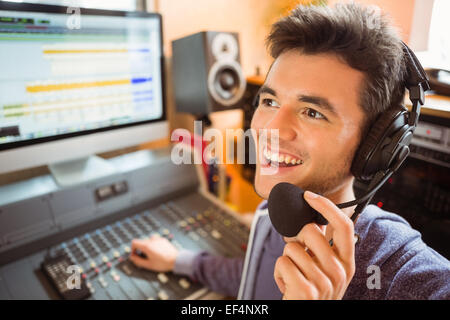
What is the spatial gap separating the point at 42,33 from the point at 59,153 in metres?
0.36

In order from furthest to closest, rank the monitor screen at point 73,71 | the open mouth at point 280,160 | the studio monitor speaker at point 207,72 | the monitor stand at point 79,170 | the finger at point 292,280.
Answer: the studio monitor speaker at point 207,72
the monitor stand at point 79,170
the monitor screen at point 73,71
the open mouth at point 280,160
the finger at point 292,280

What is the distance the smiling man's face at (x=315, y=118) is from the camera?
614 mm

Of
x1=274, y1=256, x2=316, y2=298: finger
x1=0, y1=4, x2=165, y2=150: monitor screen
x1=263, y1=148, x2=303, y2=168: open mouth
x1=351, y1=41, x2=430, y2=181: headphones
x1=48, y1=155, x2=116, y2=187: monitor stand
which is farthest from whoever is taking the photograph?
x1=48, y1=155, x2=116, y2=187: monitor stand

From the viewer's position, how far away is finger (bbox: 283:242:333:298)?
444 mm

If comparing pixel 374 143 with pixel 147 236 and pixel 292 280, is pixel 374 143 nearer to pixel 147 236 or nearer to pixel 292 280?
pixel 292 280

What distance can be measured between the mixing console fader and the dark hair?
57cm

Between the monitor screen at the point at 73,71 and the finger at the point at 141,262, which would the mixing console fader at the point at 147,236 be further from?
the monitor screen at the point at 73,71

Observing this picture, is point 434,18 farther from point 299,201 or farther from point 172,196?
point 172,196

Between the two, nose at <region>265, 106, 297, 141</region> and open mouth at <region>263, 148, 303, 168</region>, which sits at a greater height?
nose at <region>265, 106, 297, 141</region>

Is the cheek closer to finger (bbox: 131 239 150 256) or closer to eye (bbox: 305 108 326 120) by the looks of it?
eye (bbox: 305 108 326 120)

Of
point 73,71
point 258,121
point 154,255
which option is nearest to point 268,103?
point 258,121

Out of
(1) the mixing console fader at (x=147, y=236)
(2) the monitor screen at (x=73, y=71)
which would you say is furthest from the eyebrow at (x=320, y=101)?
(2) the monitor screen at (x=73, y=71)

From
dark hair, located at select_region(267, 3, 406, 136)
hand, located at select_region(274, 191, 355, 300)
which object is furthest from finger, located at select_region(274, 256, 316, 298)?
dark hair, located at select_region(267, 3, 406, 136)

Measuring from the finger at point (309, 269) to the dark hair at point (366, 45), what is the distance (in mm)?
336
